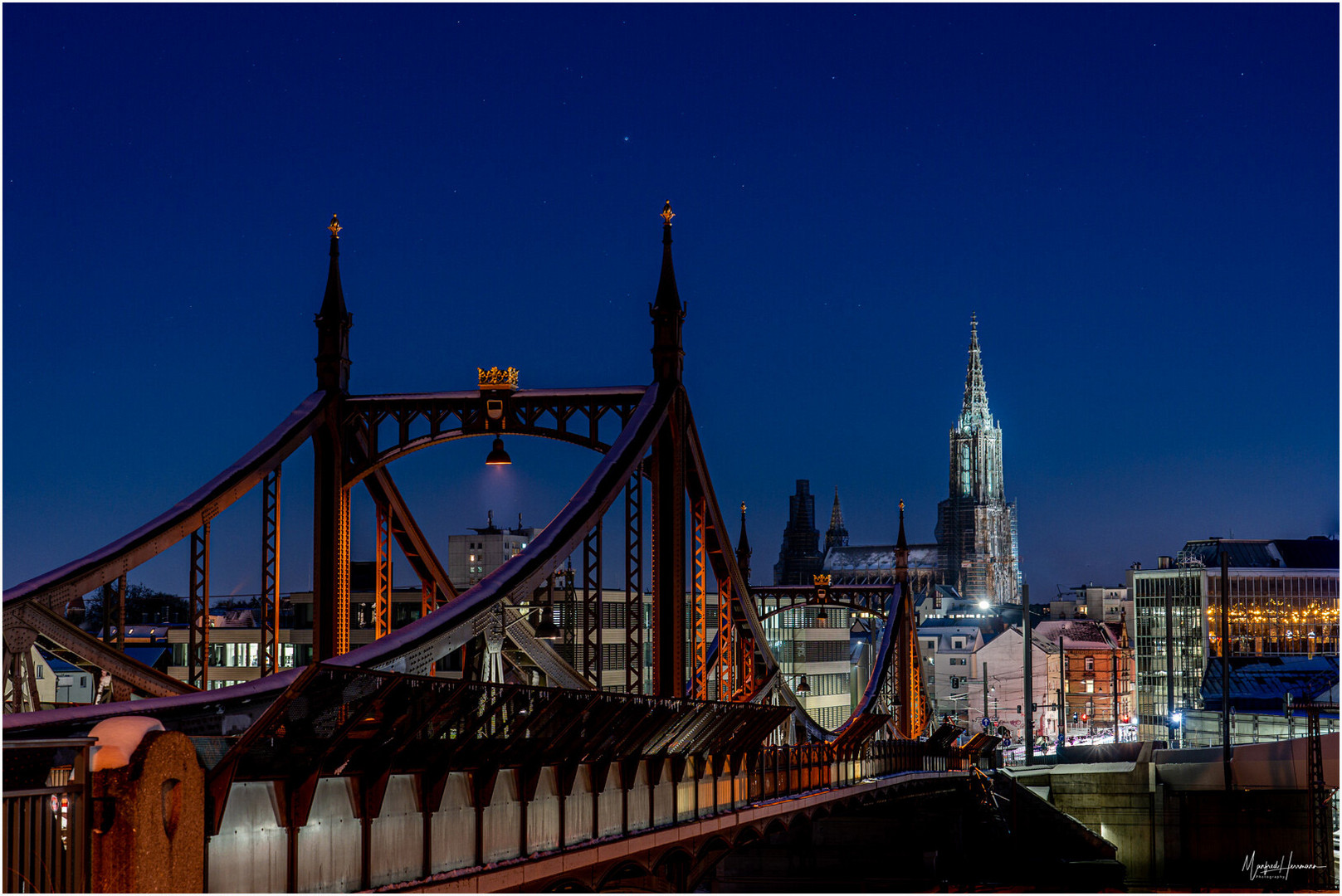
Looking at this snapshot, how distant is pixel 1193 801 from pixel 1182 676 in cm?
7665

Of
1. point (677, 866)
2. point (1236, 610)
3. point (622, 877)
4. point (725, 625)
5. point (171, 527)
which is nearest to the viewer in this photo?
point (171, 527)

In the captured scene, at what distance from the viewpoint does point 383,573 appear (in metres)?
32.8

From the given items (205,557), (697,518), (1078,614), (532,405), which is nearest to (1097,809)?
(697,518)

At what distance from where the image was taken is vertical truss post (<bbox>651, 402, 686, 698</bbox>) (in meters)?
33.6

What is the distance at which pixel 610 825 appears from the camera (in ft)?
92.7

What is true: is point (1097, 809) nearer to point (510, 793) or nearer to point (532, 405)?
point (532, 405)

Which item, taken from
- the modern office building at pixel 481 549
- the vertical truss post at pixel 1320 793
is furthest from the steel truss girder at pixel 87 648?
the modern office building at pixel 481 549

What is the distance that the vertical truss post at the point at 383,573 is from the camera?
31.8m

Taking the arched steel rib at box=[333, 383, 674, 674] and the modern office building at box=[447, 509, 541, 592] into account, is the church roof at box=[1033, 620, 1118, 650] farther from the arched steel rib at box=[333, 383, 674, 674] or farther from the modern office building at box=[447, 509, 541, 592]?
the arched steel rib at box=[333, 383, 674, 674]

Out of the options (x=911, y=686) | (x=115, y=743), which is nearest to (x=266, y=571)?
(x=115, y=743)

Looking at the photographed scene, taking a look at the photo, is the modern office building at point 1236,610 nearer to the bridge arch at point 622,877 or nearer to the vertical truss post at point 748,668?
the vertical truss post at point 748,668

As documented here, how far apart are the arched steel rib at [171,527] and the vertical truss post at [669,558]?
6.91m

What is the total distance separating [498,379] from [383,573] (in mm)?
4479

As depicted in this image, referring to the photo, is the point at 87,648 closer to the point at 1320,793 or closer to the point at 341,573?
the point at 341,573
